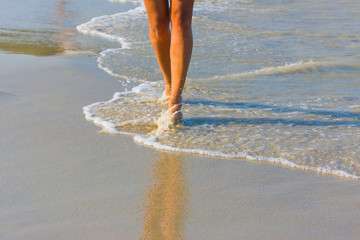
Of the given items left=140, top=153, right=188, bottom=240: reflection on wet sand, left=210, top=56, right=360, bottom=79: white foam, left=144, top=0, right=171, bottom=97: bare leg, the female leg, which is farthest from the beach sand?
left=210, top=56, right=360, bottom=79: white foam

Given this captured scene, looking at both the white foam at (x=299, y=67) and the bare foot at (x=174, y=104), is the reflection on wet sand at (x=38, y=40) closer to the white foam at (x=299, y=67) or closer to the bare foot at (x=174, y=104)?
the white foam at (x=299, y=67)

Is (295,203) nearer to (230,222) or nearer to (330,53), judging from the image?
(230,222)

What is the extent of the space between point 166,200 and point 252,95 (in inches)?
70.2

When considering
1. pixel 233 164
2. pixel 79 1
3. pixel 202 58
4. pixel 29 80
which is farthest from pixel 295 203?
pixel 79 1

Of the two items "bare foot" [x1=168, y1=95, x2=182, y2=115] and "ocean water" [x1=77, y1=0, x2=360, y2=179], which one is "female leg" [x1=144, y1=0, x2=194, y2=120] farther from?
"ocean water" [x1=77, y1=0, x2=360, y2=179]

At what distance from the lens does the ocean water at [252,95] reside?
2.67m

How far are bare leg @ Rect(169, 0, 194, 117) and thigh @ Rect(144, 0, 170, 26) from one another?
0.20 meters

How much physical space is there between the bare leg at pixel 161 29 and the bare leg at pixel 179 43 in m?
0.22

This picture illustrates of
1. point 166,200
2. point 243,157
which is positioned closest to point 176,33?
point 243,157

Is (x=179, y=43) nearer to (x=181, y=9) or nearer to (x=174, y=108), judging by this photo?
(x=181, y=9)

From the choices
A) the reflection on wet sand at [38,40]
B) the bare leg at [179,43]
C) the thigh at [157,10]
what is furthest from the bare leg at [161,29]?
the reflection on wet sand at [38,40]

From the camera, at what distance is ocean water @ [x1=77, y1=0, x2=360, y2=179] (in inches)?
105

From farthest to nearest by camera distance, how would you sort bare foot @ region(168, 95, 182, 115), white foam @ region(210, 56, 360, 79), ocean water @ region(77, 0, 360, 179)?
white foam @ region(210, 56, 360, 79)
bare foot @ region(168, 95, 182, 115)
ocean water @ region(77, 0, 360, 179)

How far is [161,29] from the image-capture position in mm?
3127
